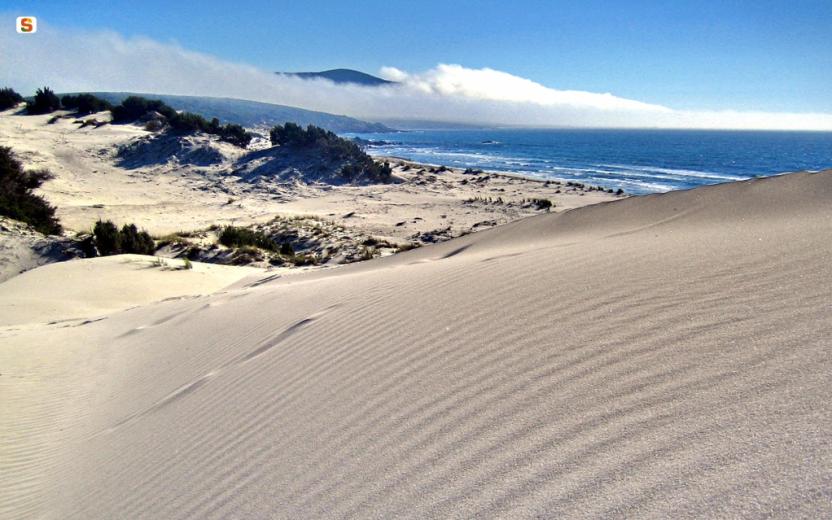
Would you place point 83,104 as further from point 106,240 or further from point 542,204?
point 542,204

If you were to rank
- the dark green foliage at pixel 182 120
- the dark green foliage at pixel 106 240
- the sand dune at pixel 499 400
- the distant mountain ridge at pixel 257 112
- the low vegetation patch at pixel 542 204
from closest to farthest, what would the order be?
the sand dune at pixel 499 400, the dark green foliage at pixel 106 240, the low vegetation patch at pixel 542 204, the dark green foliage at pixel 182 120, the distant mountain ridge at pixel 257 112

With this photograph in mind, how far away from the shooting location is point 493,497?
1747mm

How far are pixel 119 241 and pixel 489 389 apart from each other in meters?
13.4

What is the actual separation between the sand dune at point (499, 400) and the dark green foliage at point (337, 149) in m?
25.4

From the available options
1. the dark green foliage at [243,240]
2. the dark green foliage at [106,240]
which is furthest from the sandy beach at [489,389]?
the dark green foliage at [243,240]

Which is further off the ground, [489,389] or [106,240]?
[489,389]

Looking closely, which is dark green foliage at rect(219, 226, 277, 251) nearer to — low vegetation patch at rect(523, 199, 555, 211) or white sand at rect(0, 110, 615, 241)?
white sand at rect(0, 110, 615, 241)

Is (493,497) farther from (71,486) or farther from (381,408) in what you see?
(71,486)

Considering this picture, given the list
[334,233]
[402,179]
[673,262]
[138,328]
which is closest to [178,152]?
[402,179]

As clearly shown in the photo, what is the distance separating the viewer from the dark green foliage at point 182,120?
32.9 metres

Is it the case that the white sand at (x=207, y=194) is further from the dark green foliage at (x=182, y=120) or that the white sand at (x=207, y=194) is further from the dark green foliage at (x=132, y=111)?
the dark green foliage at (x=132, y=111)

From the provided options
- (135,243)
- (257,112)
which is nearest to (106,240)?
(135,243)

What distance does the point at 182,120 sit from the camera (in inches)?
1296

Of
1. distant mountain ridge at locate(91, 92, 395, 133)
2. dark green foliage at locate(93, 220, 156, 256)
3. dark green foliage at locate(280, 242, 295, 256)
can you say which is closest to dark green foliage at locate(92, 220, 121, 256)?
dark green foliage at locate(93, 220, 156, 256)
